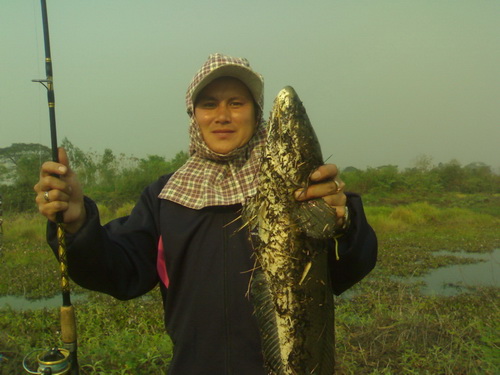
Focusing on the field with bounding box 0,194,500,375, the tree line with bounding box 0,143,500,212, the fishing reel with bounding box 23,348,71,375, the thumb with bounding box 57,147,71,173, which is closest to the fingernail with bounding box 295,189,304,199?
the thumb with bounding box 57,147,71,173

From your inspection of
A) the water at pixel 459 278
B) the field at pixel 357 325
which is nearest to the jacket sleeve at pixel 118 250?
the field at pixel 357 325

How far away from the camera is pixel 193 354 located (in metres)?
2.12

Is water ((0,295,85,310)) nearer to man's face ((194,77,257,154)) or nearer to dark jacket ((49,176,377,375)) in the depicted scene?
dark jacket ((49,176,377,375))

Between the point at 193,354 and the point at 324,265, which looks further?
the point at 193,354

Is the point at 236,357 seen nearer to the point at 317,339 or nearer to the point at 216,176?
the point at 317,339

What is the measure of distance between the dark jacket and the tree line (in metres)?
15.2

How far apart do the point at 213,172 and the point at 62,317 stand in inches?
43.9

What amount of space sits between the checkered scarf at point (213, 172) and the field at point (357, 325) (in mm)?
2523

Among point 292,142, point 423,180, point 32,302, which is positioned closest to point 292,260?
point 292,142

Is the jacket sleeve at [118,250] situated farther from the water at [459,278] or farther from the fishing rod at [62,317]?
the water at [459,278]

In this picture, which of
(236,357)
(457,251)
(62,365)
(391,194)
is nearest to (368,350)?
(236,357)

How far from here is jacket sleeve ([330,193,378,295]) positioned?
204 cm

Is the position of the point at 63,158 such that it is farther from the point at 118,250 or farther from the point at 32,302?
the point at 32,302

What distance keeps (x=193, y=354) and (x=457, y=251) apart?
15494mm
